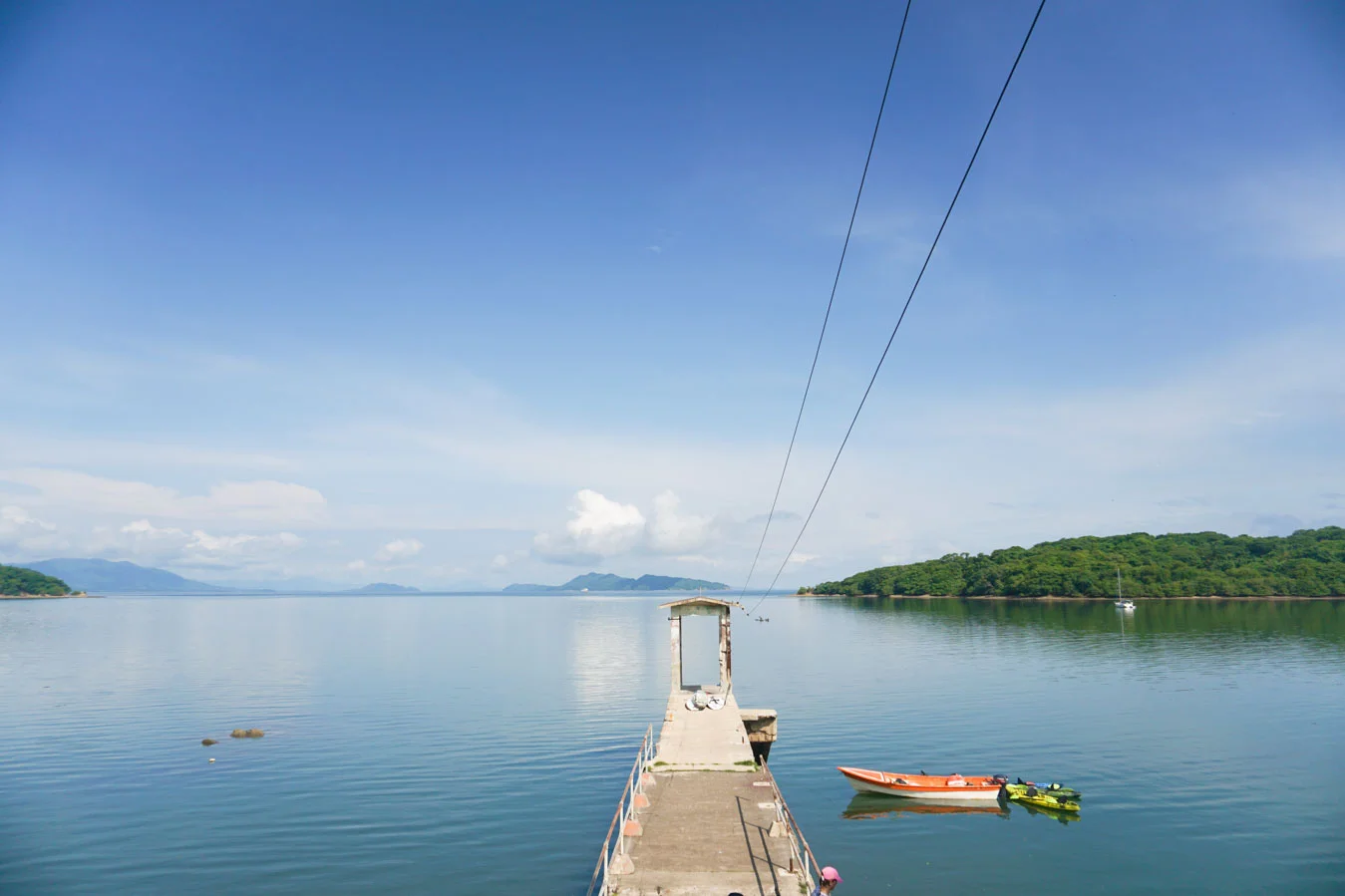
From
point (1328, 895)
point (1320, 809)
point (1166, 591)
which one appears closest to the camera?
point (1328, 895)

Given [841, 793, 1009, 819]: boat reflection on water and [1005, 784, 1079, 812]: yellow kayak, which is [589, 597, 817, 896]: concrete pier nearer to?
[841, 793, 1009, 819]: boat reflection on water

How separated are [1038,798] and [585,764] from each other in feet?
77.3

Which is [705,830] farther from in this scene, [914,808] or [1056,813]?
[1056,813]

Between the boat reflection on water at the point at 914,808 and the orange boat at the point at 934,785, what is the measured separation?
0.27 meters

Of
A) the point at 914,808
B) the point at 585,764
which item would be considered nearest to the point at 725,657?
the point at 585,764

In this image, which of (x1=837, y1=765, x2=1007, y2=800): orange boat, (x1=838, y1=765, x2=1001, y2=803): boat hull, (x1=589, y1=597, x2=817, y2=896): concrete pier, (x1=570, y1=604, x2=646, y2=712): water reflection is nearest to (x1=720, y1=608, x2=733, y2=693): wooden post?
(x1=589, y1=597, x2=817, y2=896): concrete pier

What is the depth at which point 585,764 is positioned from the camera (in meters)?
42.9

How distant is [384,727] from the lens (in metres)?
52.3

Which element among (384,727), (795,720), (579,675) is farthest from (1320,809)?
(579,675)

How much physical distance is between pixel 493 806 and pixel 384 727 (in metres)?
21.3

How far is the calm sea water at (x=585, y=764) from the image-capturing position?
2827 cm

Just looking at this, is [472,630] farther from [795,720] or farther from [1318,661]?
[1318,661]

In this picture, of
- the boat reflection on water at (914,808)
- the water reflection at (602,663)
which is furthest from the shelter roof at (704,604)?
the water reflection at (602,663)

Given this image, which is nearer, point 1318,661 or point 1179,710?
point 1179,710
